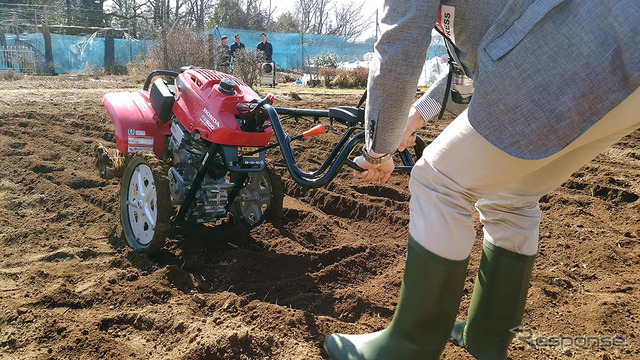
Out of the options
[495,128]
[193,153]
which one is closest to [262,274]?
[193,153]

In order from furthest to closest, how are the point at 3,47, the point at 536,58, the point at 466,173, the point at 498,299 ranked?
the point at 3,47
the point at 498,299
the point at 466,173
the point at 536,58

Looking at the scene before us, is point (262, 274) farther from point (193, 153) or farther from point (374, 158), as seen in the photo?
point (374, 158)

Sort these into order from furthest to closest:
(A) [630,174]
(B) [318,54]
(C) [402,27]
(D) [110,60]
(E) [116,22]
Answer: (E) [116,22]
(B) [318,54]
(D) [110,60]
(A) [630,174]
(C) [402,27]

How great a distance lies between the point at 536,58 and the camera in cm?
149

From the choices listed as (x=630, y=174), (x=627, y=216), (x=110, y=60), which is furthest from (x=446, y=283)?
(x=110, y=60)

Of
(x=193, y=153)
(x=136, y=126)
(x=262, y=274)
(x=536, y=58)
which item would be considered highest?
(x=536, y=58)

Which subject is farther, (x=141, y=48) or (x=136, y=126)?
(x=141, y=48)

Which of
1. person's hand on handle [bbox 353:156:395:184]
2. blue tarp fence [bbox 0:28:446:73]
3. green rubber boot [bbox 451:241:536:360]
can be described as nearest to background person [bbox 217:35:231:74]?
blue tarp fence [bbox 0:28:446:73]

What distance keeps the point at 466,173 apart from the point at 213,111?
2192mm

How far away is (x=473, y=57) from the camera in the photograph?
171 centimetres

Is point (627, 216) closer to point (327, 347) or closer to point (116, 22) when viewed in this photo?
point (327, 347)

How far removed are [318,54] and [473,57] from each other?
26.4 metres

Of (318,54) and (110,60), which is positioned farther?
(318,54)

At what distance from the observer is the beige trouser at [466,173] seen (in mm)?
1638
